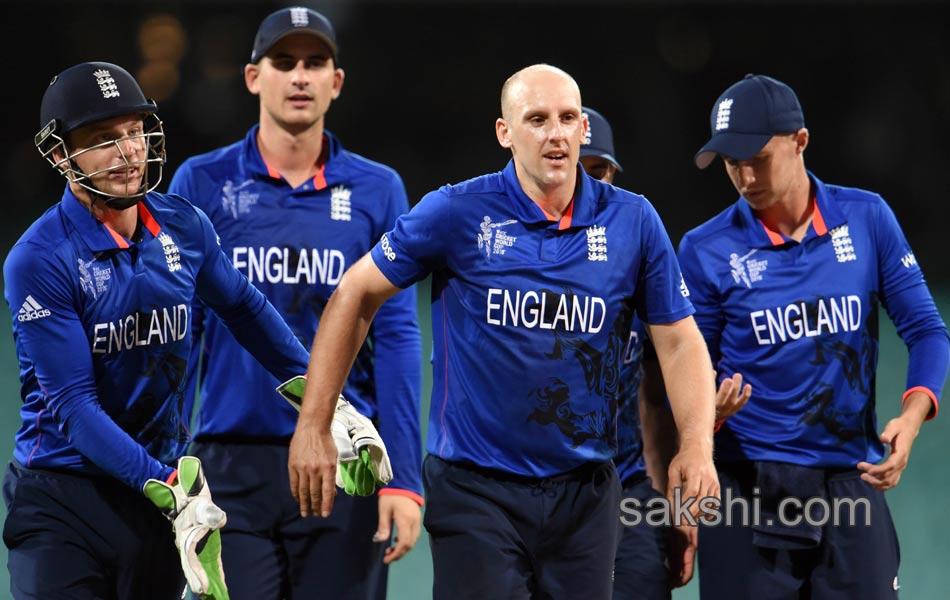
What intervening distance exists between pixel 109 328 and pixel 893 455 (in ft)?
7.76

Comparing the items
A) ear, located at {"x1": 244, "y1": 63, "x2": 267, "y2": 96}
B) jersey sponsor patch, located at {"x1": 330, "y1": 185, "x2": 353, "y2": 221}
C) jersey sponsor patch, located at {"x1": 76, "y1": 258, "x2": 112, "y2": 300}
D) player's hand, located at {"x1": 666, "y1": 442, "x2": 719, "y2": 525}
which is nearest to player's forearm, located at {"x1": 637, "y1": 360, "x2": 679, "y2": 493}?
player's hand, located at {"x1": 666, "y1": 442, "x2": 719, "y2": 525}

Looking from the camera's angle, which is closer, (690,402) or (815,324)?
(690,402)

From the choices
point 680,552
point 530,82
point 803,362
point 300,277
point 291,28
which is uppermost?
point 291,28

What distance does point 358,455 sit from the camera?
3.92 m

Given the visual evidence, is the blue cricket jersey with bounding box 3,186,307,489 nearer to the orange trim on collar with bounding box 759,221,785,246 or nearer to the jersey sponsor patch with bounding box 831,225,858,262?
the orange trim on collar with bounding box 759,221,785,246

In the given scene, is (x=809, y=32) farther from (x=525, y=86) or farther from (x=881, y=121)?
(x=525, y=86)

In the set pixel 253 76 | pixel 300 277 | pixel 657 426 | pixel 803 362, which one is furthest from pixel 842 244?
pixel 253 76

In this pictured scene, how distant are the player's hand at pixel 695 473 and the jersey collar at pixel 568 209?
0.68 meters

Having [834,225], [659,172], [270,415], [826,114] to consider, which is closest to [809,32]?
[826,114]

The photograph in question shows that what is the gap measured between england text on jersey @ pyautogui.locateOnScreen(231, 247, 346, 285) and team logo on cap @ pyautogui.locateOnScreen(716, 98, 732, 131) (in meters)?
1.39

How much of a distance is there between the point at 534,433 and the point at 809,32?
10300 millimetres

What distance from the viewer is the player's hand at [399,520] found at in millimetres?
4328

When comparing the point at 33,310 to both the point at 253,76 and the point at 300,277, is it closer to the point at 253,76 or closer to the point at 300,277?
the point at 300,277

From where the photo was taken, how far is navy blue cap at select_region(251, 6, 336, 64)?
472 centimetres
